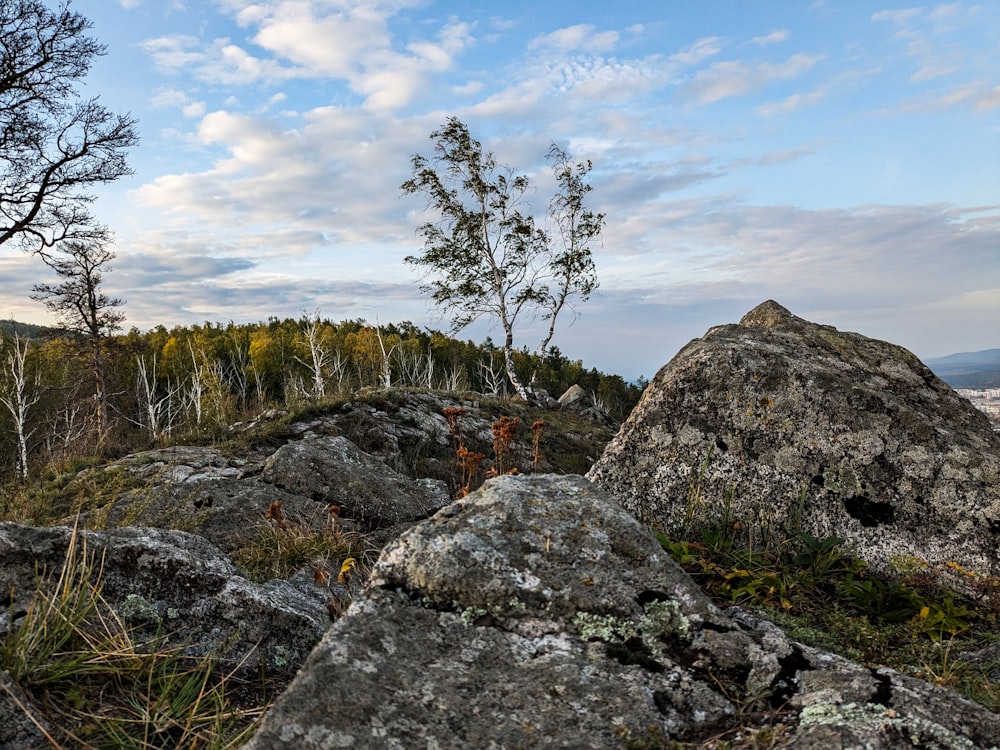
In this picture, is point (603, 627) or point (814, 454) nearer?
point (603, 627)

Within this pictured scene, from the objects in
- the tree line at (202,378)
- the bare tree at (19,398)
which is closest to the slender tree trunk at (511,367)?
the tree line at (202,378)

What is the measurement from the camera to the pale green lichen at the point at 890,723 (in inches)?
59.2

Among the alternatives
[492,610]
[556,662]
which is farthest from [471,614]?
[556,662]

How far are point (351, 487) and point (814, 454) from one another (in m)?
5.23

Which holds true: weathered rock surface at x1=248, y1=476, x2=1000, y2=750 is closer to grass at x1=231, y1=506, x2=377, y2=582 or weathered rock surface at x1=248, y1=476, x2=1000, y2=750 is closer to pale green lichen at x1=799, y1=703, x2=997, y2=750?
pale green lichen at x1=799, y1=703, x2=997, y2=750

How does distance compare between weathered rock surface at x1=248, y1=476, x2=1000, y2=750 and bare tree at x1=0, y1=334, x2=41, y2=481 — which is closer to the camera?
weathered rock surface at x1=248, y1=476, x2=1000, y2=750

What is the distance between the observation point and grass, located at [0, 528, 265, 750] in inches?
77.5

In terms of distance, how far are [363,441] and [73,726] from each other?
13.0m

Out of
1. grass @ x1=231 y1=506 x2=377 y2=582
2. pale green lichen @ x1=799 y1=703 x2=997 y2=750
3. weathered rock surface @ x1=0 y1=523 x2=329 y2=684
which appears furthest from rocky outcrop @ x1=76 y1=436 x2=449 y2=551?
pale green lichen @ x1=799 y1=703 x2=997 y2=750

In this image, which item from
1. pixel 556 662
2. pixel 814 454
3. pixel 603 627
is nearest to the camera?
pixel 556 662

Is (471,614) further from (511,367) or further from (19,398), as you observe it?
(19,398)

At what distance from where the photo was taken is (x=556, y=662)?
6.11ft

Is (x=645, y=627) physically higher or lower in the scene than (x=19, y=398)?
lower

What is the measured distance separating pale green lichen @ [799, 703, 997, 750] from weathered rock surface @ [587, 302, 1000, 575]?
97.5 inches
